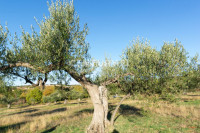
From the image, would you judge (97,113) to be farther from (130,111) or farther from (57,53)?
(130,111)

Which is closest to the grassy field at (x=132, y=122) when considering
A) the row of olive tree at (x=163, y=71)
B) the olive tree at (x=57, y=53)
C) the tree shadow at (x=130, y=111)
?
the tree shadow at (x=130, y=111)

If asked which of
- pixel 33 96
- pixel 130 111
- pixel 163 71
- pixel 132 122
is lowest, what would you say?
pixel 130 111

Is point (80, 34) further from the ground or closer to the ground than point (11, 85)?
further from the ground

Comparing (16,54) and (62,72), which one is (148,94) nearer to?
(62,72)

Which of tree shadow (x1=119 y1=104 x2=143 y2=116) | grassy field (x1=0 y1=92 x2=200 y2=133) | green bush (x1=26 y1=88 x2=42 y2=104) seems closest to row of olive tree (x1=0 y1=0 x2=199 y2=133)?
grassy field (x1=0 y1=92 x2=200 y2=133)

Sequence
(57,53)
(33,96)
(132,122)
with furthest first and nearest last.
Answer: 1. (33,96)
2. (132,122)
3. (57,53)

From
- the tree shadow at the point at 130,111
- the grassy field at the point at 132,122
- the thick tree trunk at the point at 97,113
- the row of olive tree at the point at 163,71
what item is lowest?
the tree shadow at the point at 130,111

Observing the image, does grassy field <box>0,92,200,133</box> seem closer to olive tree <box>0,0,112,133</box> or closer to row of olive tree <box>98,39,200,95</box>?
row of olive tree <box>98,39,200,95</box>

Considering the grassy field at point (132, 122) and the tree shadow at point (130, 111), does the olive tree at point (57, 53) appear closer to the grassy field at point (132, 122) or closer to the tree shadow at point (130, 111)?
the grassy field at point (132, 122)

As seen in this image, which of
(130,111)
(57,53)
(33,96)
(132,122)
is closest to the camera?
(57,53)

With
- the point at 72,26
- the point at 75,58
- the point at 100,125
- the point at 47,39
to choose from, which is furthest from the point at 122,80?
the point at 47,39

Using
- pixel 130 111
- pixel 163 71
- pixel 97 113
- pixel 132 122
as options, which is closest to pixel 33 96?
pixel 130 111

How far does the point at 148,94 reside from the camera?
1565cm

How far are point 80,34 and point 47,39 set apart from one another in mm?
3918
